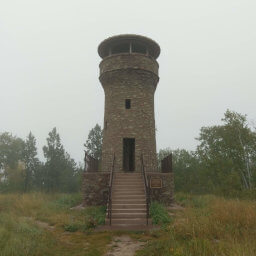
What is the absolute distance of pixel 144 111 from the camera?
642 inches

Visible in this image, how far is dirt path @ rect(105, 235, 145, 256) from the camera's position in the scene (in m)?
6.21

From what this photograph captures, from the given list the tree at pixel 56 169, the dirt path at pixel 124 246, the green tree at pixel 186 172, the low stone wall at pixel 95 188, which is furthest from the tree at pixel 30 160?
the dirt path at pixel 124 246

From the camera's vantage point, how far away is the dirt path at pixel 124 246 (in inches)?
245

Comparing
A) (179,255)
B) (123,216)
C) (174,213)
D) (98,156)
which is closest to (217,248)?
(179,255)

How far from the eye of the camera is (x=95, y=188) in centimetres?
1316

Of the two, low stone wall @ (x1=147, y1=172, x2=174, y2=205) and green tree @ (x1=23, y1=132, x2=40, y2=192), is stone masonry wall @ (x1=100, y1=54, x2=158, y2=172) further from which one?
green tree @ (x1=23, y1=132, x2=40, y2=192)

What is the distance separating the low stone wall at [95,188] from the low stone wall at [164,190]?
99.8 inches

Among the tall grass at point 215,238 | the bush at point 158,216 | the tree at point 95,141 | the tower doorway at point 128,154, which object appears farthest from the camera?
the tree at point 95,141

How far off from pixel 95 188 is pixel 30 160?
34.2 metres

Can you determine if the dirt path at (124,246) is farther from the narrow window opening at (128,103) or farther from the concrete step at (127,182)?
the narrow window opening at (128,103)

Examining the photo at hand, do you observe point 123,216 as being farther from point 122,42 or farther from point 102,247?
point 122,42

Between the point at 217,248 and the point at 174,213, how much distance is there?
6.29m

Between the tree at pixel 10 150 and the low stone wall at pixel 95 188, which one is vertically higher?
the tree at pixel 10 150

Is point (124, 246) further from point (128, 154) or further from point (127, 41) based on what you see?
point (127, 41)
